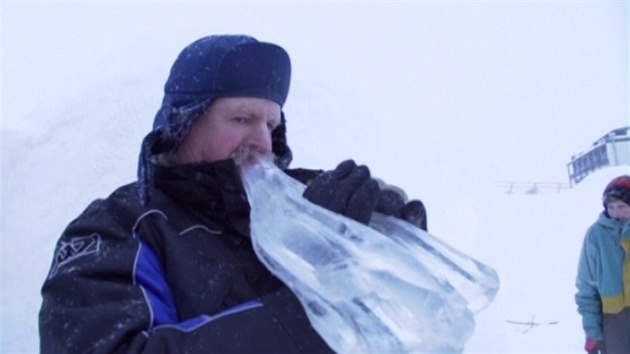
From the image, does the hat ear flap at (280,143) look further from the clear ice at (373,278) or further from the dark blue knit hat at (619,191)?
the dark blue knit hat at (619,191)

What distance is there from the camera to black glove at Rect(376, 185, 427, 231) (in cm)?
124

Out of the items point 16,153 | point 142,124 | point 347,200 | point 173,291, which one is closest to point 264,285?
point 173,291

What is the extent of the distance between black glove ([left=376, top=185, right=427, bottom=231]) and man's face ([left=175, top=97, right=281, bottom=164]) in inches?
15.0

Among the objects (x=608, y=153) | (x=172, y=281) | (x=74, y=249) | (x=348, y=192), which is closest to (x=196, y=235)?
(x=172, y=281)

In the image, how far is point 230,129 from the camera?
1.47 m

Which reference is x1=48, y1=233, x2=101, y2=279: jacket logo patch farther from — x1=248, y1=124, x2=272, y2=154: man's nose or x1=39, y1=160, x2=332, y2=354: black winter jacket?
x1=248, y1=124, x2=272, y2=154: man's nose

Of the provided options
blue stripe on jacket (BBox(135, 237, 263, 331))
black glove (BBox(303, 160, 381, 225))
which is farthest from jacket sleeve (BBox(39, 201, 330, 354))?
black glove (BBox(303, 160, 381, 225))

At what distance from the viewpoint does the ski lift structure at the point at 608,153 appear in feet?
71.9

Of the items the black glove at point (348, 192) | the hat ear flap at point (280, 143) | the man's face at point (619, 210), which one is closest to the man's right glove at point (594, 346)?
the man's face at point (619, 210)

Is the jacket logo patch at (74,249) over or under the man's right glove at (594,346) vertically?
over

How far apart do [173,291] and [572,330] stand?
7.24 metres

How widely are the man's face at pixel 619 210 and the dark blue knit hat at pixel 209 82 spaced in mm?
3523

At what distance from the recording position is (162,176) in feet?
4.74

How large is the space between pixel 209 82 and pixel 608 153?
24648mm
